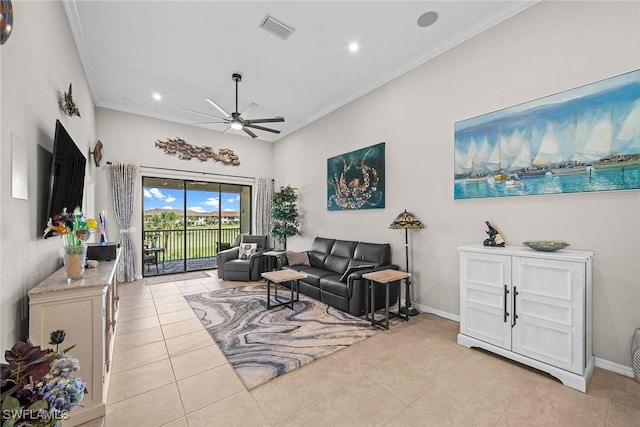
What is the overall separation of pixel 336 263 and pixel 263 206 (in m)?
3.51

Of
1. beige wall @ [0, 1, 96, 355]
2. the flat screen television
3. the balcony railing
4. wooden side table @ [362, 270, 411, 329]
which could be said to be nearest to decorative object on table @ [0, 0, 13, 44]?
beige wall @ [0, 1, 96, 355]

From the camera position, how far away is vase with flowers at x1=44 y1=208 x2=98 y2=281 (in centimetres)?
197

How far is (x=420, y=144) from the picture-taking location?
12.5ft

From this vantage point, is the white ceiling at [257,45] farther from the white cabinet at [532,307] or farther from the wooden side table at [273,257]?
the wooden side table at [273,257]

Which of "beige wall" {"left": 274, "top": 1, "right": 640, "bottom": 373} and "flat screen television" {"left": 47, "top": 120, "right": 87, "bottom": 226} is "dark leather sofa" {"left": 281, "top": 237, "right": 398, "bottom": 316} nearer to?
"beige wall" {"left": 274, "top": 1, "right": 640, "bottom": 373}

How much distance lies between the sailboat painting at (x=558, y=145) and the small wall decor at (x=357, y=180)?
133 centimetres

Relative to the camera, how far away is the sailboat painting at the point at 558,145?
7.43 feet

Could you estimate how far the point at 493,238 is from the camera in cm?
292

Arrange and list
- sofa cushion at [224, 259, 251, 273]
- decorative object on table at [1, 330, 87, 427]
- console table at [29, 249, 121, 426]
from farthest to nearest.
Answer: sofa cushion at [224, 259, 251, 273] < console table at [29, 249, 121, 426] < decorative object on table at [1, 330, 87, 427]

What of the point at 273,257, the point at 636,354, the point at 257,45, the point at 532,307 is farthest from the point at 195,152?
the point at 636,354

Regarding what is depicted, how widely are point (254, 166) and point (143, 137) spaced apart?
8.55 feet

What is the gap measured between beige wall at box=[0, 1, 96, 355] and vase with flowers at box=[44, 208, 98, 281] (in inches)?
4.8

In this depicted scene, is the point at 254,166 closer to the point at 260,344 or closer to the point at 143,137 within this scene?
the point at 143,137

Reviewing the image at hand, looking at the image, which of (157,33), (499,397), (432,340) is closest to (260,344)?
(432,340)
